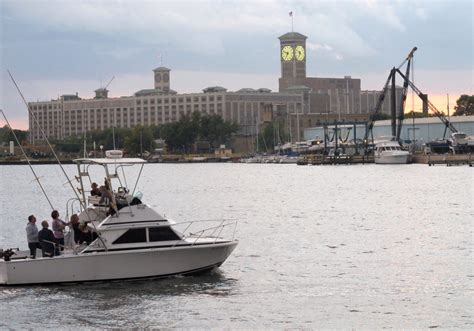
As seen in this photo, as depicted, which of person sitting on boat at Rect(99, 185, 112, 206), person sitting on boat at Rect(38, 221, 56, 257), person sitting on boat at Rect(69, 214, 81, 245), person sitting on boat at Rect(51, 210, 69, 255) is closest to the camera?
person sitting on boat at Rect(38, 221, 56, 257)

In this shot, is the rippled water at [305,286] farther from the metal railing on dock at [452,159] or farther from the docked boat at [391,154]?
the docked boat at [391,154]

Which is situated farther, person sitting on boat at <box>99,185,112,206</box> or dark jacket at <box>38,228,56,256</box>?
person sitting on boat at <box>99,185,112,206</box>

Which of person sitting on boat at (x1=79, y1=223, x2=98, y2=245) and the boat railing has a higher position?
person sitting on boat at (x1=79, y1=223, x2=98, y2=245)

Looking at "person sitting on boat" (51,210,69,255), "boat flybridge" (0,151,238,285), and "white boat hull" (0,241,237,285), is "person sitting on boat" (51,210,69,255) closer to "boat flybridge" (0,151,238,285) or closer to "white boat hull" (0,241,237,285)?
"boat flybridge" (0,151,238,285)

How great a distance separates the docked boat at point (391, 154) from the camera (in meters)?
188

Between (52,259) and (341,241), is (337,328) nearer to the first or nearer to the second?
(52,259)

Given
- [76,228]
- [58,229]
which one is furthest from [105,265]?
[58,229]

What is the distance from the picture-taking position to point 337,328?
3125 cm

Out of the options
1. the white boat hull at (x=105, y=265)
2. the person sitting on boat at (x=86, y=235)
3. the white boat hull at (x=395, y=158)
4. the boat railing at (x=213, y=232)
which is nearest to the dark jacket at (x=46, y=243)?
the white boat hull at (x=105, y=265)

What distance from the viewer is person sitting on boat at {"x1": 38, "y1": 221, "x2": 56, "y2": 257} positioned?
3650cm

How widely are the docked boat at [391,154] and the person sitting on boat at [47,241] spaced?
154 metres

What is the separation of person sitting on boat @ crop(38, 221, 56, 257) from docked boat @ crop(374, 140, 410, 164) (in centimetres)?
15415

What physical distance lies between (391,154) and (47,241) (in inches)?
6118

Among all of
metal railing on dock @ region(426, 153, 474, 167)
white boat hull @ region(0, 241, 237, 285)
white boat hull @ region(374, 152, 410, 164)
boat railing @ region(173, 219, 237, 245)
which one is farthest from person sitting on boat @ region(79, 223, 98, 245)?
white boat hull @ region(374, 152, 410, 164)
